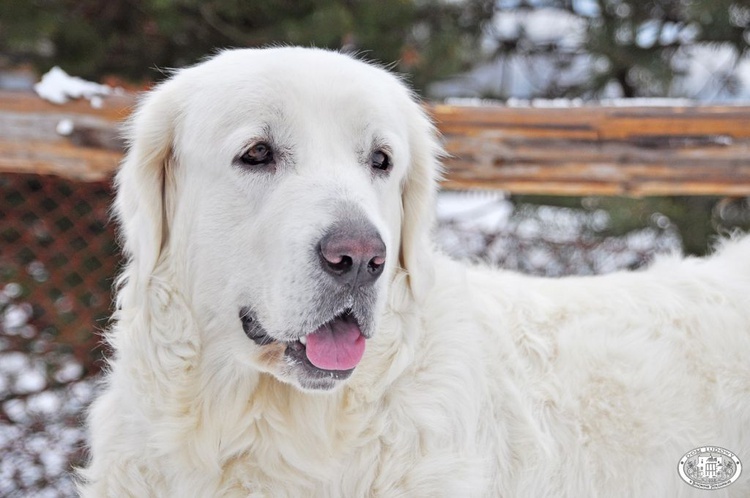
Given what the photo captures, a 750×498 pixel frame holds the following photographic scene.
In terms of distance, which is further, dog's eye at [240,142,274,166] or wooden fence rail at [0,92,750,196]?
wooden fence rail at [0,92,750,196]

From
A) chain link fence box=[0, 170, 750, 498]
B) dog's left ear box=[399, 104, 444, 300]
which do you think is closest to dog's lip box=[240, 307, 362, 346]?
dog's left ear box=[399, 104, 444, 300]

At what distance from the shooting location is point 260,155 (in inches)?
89.1

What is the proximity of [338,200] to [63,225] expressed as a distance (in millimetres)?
3539

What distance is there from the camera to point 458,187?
4.16m

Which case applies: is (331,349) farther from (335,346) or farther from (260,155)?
(260,155)

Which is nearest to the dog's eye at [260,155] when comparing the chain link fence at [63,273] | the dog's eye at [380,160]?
the dog's eye at [380,160]

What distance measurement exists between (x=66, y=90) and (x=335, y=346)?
8.30 ft

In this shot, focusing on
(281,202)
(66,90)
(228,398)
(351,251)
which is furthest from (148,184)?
(66,90)

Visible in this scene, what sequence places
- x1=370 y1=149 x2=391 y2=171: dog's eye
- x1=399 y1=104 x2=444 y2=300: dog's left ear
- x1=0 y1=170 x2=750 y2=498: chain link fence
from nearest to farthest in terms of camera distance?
x1=370 y1=149 x2=391 y2=171: dog's eye, x1=399 y1=104 x2=444 y2=300: dog's left ear, x1=0 y1=170 x2=750 y2=498: chain link fence

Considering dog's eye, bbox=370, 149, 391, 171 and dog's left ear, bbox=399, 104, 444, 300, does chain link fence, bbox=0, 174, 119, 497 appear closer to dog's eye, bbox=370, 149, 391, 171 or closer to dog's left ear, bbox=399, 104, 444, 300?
dog's left ear, bbox=399, 104, 444, 300

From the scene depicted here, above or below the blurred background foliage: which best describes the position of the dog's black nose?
above

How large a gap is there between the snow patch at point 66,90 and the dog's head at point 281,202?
1.48 metres

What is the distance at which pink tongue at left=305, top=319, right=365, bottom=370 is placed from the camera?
2.09m

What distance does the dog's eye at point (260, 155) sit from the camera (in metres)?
2.26
